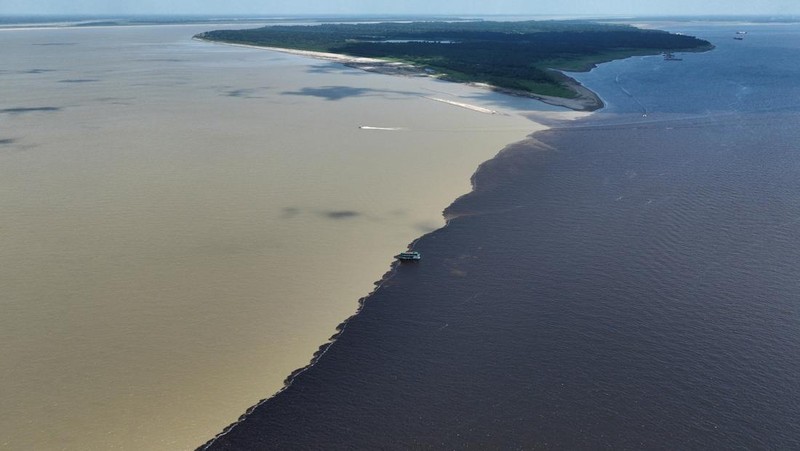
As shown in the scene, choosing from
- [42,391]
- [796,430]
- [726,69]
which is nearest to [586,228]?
[796,430]

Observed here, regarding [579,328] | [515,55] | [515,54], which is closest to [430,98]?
[515,55]

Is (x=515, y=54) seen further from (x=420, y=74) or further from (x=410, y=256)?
(x=410, y=256)

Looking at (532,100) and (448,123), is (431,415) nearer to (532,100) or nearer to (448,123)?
(448,123)

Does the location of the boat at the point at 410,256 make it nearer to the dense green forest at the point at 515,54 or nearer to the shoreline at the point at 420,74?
the shoreline at the point at 420,74

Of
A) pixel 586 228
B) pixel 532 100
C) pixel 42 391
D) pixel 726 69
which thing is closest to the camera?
pixel 42 391

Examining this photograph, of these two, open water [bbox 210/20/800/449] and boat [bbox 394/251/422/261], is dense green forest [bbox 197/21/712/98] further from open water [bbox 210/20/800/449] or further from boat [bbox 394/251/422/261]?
boat [bbox 394/251/422/261]

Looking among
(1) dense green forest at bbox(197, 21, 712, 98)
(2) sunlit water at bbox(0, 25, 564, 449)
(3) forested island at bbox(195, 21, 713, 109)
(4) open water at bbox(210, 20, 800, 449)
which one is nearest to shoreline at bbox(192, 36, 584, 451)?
(4) open water at bbox(210, 20, 800, 449)
